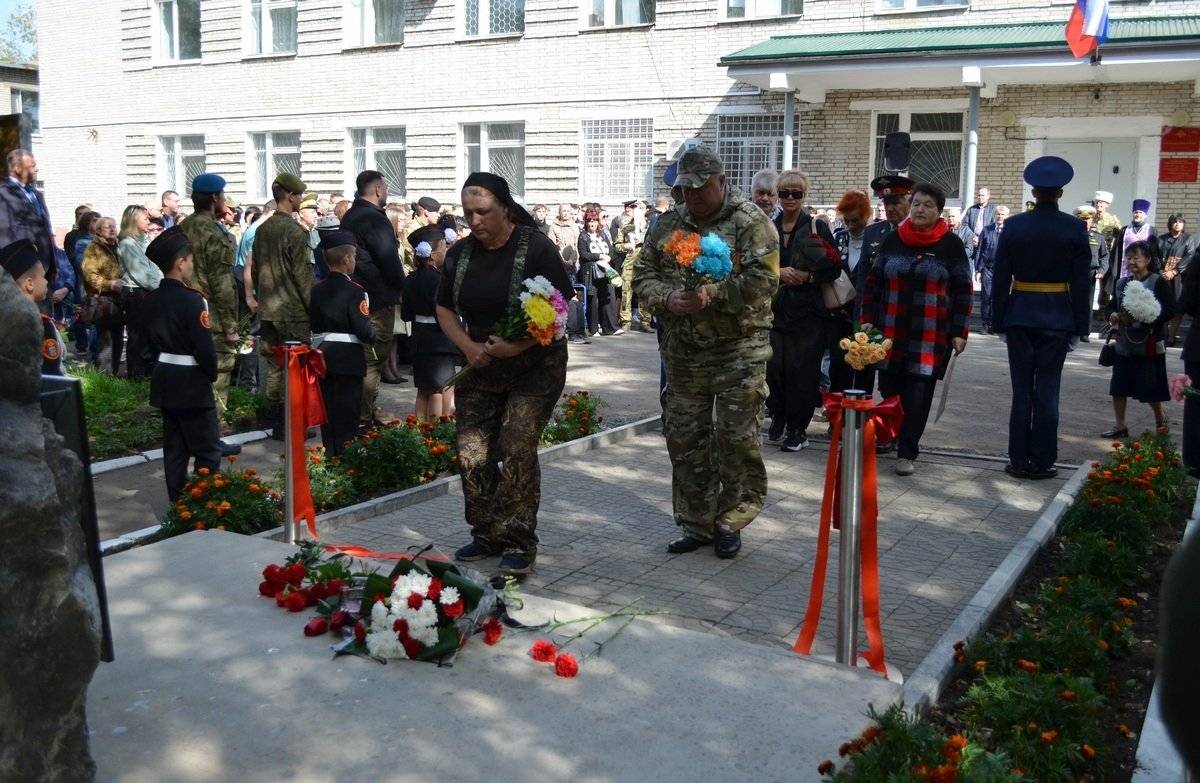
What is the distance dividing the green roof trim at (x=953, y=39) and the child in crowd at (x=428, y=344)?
12.8 metres

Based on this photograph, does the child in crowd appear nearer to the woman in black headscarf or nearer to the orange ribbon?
the woman in black headscarf

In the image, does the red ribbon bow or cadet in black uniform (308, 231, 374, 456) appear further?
cadet in black uniform (308, 231, 374, 456)

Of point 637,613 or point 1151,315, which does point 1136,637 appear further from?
point 1151,315

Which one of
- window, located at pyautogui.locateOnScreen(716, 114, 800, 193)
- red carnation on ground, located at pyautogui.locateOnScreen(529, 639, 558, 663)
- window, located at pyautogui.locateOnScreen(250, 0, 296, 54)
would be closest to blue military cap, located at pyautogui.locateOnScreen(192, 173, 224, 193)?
red carnation on ground, located at pyautogui.locateOnScreen(529, 639, 558, 663)

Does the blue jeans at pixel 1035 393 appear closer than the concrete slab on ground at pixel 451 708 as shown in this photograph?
No

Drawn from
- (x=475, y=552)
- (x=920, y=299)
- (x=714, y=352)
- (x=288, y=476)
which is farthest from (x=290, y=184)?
(x=920, y=299)

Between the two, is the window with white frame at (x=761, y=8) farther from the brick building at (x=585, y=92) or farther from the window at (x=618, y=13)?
the window at (x=618, y=13)

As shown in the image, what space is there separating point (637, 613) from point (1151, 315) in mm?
6417

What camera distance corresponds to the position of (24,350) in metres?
3.19

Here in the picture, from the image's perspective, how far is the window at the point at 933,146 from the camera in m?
22.0

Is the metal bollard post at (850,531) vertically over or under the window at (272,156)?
under

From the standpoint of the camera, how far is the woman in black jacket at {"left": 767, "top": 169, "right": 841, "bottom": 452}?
9.16m

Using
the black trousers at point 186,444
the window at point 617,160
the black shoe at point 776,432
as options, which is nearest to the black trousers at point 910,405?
the black shoe at point 776,432

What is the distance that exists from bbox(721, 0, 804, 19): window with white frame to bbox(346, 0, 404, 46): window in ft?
28.8
